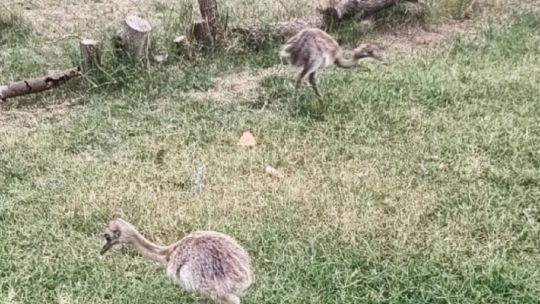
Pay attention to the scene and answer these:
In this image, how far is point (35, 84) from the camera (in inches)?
253

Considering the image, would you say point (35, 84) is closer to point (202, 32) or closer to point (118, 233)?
point (202, 32)

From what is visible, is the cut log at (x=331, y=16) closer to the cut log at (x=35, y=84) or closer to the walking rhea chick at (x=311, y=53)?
the walking rhea chick at (x=311, y=53)

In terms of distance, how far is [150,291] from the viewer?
4.03 meters

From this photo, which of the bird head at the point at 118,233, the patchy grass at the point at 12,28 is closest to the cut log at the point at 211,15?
the patchy grass at the point at 12,28

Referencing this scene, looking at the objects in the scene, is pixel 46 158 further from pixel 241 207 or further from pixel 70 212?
pixel 241 207

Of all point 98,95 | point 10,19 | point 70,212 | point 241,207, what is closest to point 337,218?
point 241,207

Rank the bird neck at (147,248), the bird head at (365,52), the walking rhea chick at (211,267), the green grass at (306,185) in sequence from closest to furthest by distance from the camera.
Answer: the walking rhea chick at (211,267)
the bird neck at (147,248)
the green grass at (306,185)
the bird head at (365,52)

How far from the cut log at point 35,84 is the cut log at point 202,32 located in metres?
1.13

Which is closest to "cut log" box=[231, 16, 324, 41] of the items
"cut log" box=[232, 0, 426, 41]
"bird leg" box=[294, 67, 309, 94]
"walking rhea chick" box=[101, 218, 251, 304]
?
"cut log" box=[232, 0, 426, 41]

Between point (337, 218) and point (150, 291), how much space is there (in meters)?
1.17

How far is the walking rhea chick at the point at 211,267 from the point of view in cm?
360

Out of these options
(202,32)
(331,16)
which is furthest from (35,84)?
(331,16)

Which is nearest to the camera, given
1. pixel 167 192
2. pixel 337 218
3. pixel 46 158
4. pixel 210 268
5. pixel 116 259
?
pixel 210 268

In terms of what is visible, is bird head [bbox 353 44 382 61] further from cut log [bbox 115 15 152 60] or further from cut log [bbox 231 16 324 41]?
cut log [bbox 115 15 152 60]
